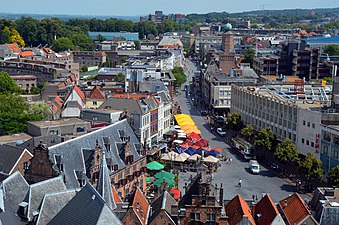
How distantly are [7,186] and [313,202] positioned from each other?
23.7m

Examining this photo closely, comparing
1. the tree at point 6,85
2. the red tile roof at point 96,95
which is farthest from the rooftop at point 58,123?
the tree at point 6,85

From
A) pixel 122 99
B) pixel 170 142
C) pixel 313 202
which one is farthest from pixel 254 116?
pixel 313 202

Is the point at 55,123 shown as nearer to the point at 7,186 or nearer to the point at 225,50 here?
the point at 7,186

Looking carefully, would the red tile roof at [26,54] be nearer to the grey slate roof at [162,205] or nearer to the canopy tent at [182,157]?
the canopy tent at [182,157]

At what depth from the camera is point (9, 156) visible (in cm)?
5000

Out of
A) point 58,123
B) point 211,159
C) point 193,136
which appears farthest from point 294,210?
point 193,136

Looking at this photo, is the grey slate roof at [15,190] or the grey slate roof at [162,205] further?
the grey slate roof at [162,205]

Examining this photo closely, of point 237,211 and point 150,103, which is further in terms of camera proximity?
point 150,103

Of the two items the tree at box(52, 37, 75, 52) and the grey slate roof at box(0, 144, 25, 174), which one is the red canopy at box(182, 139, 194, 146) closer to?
the grey slate roof at box(0, 144, 25, 174)

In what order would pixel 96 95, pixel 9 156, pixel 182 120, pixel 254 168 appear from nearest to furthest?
Result: pixel 9 156 < pixel 254 168 < pixel 96 95 < pixel 182 120

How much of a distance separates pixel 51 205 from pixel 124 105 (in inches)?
1522

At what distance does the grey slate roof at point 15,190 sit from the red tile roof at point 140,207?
776cm

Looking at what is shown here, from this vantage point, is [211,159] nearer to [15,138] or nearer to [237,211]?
[15,138]

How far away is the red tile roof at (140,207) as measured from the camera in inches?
1468
